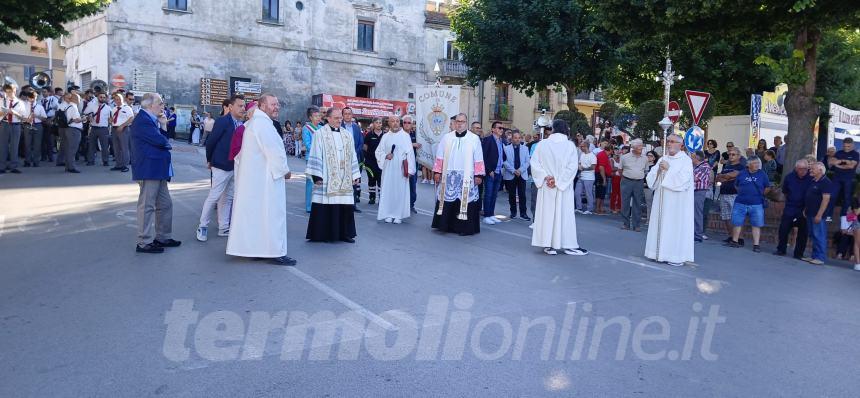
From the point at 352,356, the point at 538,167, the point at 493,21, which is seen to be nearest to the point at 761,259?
the point at 538,167

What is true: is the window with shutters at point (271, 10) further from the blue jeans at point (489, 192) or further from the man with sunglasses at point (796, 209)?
the man with sunglasses at point (796, 209)

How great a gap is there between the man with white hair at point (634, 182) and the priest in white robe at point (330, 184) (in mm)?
6279

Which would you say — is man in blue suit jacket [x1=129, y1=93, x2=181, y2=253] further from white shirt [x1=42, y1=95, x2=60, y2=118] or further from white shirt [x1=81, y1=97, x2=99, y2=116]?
white shirt [x1=42, y1=95, x2=60, y2=118]

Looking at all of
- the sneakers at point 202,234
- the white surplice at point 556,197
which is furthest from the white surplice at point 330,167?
the white surplice at point 556,197

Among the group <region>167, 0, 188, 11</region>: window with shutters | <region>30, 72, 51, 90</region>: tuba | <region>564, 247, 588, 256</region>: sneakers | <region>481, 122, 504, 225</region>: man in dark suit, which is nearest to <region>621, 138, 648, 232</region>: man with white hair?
<region>481, 122, 504, 225</region>: man in dark suit

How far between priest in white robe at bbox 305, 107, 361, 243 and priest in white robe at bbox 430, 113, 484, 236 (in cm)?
213

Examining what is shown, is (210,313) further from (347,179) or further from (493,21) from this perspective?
(493,21)

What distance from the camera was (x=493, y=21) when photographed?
87.1 feet

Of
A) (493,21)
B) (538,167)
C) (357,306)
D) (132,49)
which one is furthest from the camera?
(132,49)

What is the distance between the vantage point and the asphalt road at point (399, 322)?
461 cm

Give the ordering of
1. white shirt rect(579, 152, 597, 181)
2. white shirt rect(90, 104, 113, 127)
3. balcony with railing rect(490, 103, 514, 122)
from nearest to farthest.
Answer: white shirt rect(579, 152, 597, 181) < white shirt rect(90, 104, 113, 127) < balcony with railing rect(490, 103, 514, 122)

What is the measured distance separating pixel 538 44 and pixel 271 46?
1801 centimetres

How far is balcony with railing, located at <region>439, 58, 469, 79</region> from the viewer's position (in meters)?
43.7

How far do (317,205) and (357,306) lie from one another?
334 centimetres
